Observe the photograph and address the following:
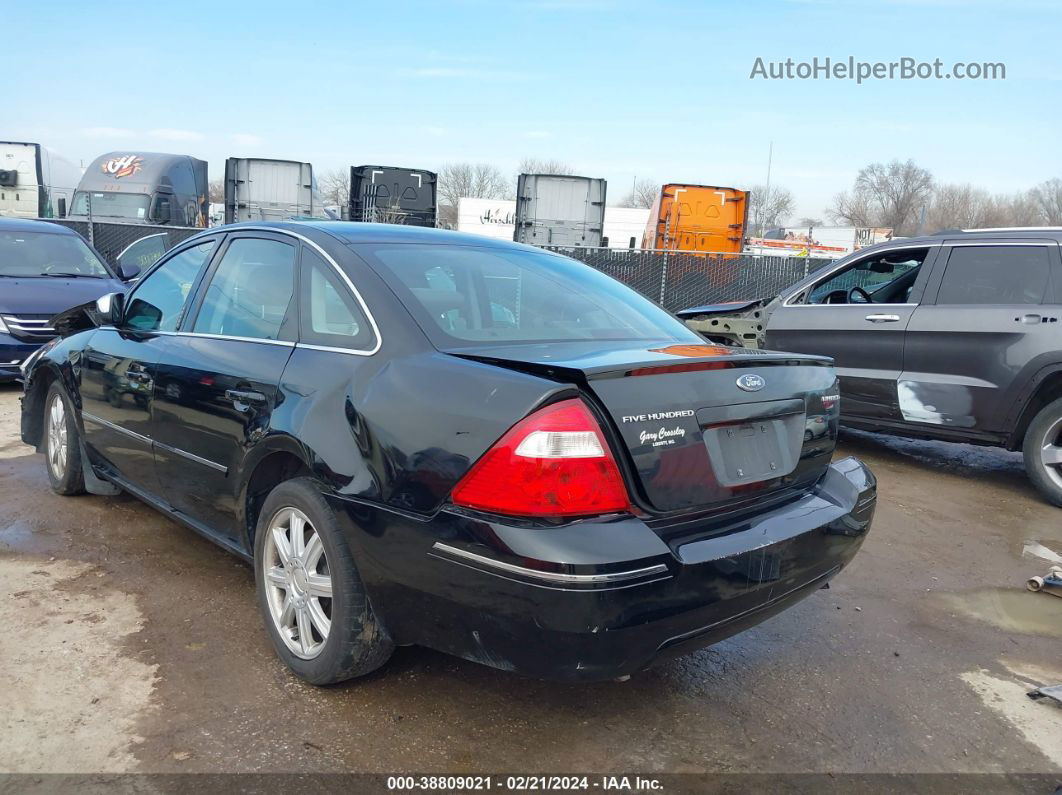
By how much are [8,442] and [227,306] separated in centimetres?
383

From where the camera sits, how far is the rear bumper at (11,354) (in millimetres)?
7914

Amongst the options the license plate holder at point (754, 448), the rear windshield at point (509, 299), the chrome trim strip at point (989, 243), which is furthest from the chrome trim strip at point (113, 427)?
the chrome trim strip at point (989, 243)

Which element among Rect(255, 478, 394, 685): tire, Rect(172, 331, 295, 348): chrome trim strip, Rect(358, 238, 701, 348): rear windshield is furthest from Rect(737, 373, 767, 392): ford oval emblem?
Rect(172, 331, 295, 348): chrome trim strip

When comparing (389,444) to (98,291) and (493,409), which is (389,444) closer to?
(493,409)

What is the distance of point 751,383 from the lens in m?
2.68

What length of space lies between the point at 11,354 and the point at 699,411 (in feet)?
25.2

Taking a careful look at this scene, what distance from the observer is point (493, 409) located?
2324 mm

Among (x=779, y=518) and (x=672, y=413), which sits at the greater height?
(x=672, y=413)

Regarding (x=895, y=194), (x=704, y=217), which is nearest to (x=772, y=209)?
(x=895, y=194)

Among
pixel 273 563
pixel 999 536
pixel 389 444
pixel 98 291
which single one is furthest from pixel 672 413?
pixel 98 291

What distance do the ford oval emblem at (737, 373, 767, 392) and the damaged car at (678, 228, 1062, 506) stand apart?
3975 mm

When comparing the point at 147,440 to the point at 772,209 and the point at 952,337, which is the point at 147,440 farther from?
the point at 772,209

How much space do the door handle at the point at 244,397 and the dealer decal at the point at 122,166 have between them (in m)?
18.6

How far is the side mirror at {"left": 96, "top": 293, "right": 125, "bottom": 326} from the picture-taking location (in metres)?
4.30
